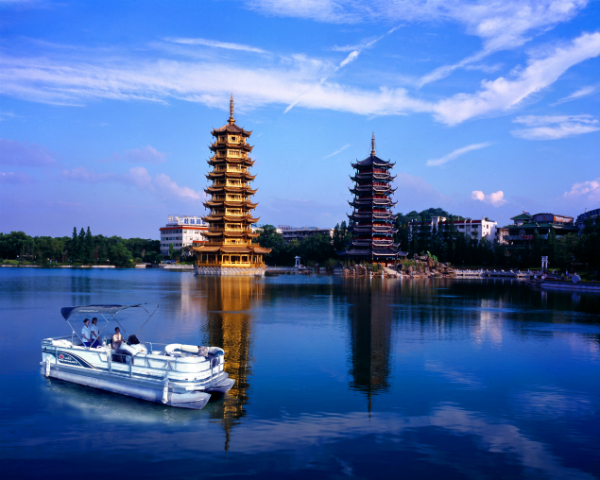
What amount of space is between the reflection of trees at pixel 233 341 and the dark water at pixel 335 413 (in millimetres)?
83

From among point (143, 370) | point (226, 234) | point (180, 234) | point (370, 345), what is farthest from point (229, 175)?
point (180, 234)

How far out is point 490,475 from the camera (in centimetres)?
962

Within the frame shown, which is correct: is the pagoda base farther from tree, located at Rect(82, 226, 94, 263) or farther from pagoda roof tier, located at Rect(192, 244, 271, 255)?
tree, located at Rect(82, 226, 94, 263)

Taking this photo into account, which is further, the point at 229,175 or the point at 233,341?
the point at 229,175

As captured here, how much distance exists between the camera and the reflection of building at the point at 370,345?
15.9m

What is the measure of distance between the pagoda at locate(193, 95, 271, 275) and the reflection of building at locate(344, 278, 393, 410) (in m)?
48.4

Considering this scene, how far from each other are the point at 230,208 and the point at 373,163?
29.4m

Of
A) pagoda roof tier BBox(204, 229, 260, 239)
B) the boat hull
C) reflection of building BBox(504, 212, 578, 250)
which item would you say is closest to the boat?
the boat hull

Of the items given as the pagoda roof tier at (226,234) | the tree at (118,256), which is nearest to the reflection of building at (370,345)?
the pagoda roof tier at (226,234)

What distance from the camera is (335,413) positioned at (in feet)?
41.8

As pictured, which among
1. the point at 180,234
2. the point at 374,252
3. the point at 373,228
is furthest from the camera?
the point at 180,234

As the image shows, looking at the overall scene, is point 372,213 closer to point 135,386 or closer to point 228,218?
point 228,218

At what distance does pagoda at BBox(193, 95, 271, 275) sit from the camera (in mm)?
84500

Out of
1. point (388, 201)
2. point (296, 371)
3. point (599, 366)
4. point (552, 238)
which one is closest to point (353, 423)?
point (296, 371)
